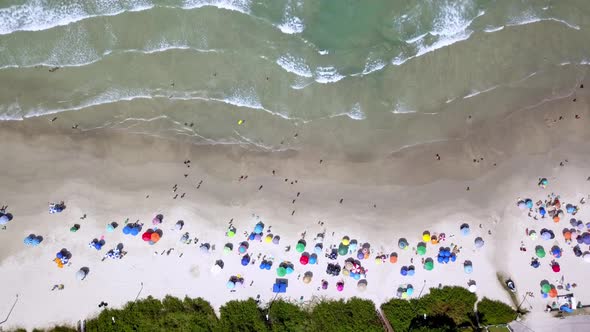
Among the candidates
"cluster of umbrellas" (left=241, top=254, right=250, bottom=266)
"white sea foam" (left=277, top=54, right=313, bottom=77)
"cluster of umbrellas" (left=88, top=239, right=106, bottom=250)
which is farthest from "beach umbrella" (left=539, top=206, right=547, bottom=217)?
"cluster of umbrellas" (left=88, top=239, right=106, bottom=250)

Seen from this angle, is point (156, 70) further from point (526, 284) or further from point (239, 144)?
point (526, 284)

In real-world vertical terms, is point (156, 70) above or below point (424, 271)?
above

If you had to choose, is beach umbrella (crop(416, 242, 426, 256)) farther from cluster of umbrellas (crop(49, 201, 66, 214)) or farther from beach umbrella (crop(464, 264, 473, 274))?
cluster of umbrellas (crop(49, 201, 66, 214))

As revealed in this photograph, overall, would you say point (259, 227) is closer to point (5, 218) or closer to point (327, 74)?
point (327, 74)

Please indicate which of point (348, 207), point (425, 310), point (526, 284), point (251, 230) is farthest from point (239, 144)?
point (526, 284)

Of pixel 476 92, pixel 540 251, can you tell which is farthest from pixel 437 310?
pixel 476 92

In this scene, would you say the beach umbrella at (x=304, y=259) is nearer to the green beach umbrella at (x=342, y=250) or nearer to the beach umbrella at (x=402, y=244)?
the green beach umbrella at (x=342, y=250)
